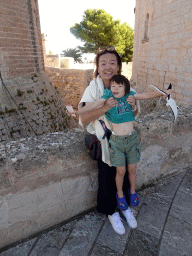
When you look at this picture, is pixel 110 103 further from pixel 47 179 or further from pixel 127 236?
pixel 127 236

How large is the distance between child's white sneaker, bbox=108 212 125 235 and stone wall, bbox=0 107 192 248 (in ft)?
0.95

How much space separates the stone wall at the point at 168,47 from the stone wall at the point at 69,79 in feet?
21.6

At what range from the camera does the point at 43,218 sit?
6.02 ft

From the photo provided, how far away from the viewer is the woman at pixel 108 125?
5.92 feet

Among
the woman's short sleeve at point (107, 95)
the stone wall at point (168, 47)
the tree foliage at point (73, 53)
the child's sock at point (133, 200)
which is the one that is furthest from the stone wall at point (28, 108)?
the tree foliage at point (73, 53)

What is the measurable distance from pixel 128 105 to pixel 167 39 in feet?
19.0

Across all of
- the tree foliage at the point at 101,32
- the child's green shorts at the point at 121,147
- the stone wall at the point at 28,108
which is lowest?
the stone wall at the point at 28,108

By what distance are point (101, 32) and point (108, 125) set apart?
34.3 m

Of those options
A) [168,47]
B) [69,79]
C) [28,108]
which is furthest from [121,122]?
[69,79]

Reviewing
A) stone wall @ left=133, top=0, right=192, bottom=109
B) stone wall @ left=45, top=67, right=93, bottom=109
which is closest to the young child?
stone wall @ left=133, top=0, right=192, bottom=109

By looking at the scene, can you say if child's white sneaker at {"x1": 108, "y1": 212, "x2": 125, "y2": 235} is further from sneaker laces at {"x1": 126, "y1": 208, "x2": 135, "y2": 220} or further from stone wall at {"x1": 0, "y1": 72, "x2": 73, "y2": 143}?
stone wall at {"x1": 0, "y1": 72, "x2": 73, "y2": 143}

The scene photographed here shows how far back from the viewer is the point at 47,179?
176 centimetres

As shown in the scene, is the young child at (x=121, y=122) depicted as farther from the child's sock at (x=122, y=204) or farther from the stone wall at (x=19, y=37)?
the stone wall at (x=19, y=37)

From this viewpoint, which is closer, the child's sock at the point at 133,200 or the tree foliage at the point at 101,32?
the child's sock at the point at 133,200
